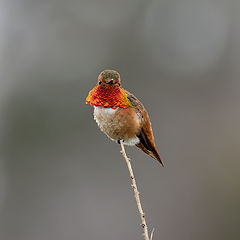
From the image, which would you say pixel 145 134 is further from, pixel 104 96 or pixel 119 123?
pixel 104 96

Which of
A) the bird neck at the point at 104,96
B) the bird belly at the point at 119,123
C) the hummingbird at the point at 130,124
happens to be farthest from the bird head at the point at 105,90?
the bird belly at the point at 119,123

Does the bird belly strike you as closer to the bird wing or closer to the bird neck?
the bird wing

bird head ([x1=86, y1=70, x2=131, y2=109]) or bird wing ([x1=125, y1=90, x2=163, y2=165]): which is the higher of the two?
bird head ([x1=86, y1=70, x2=131, y2=109])

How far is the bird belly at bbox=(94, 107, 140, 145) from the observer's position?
1373 mm

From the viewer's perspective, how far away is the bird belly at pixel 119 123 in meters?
1.37

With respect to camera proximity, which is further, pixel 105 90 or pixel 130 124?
pixel 130 124

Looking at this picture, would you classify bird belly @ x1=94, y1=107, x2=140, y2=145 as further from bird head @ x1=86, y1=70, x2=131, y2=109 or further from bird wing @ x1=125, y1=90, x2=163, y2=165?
bird head @ x1=86, y1=70, x2=131, y2=109

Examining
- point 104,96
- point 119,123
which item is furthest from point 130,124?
point 104,96

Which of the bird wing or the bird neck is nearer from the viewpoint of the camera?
the bird neck

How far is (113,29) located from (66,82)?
1.15 metres

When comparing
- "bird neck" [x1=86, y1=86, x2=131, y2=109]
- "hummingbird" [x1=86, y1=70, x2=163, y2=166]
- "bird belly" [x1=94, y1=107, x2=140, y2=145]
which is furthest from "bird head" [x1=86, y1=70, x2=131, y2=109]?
"bird belly" [x1=94, y1=107, x2=140, y2=145]

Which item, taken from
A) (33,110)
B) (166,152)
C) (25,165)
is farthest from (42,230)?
(166,152)

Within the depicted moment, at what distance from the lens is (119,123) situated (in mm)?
1396

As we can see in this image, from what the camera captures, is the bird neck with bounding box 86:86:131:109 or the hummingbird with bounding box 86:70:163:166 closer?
the bird neck with bounding box 86:86:131:109
